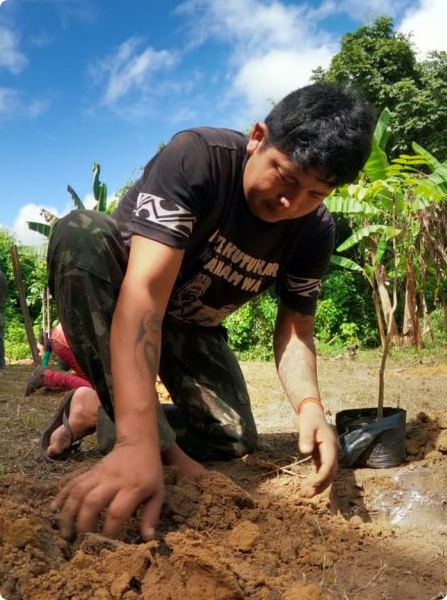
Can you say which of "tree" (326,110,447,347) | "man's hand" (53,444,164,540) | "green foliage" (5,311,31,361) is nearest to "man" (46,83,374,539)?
"man's hand" (53,444,164,540)

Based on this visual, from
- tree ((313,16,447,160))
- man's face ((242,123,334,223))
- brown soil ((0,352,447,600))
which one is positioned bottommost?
Answer: brown soil ((0,352,447,600))

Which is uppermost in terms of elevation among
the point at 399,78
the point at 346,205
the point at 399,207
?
the point at 399,78

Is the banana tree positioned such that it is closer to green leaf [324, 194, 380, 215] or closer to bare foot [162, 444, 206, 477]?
green leaf [324, 194, 380, 215]

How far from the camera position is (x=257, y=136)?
75.3 inches

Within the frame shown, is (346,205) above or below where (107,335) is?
above

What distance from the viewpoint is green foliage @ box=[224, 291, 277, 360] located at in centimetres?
1148

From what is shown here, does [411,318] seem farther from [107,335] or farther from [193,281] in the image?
[107,335]

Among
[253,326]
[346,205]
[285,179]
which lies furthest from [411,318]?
[285,179]

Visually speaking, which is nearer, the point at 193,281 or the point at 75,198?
the point at 193,281

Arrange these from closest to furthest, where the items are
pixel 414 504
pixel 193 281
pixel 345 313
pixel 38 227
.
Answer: pixel 414 504 < pixel 193 281 < pixel 38 227 < pixel 345 313

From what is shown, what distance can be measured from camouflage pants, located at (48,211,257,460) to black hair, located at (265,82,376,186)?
2.17ft

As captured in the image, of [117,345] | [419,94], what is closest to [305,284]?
[117,345]

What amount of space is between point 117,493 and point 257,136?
3.95 ft

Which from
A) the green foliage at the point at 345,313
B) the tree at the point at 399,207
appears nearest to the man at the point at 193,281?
the tree at the point at 399,207
